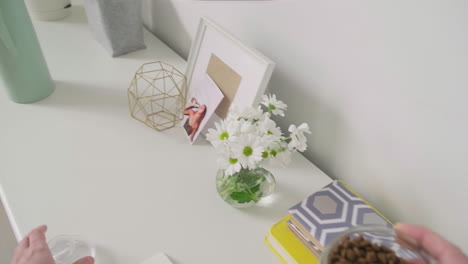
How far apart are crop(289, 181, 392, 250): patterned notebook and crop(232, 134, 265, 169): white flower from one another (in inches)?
4.3

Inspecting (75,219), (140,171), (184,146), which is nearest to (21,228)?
(75,219)

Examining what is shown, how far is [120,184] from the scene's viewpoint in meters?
0.68

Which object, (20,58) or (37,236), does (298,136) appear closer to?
(37,236)

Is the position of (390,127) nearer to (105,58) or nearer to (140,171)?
(140,171)

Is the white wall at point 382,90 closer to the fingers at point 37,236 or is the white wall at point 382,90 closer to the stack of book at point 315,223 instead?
the stack of book at point 315,223

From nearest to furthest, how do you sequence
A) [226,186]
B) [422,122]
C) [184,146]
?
[422,122] < [226,186] < [184,146]

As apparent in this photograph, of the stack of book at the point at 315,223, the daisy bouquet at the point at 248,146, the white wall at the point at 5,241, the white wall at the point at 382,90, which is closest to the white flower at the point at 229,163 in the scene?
the daisy bouquet at the point at 248,146

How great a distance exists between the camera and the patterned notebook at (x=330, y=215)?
1.82 feet

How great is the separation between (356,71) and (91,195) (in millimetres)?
515

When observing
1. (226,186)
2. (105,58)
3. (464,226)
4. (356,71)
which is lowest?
(105,58)

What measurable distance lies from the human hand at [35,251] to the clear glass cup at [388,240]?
39 centimetres

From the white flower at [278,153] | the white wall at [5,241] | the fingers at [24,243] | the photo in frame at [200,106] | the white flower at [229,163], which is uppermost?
the white flower at [278,153]

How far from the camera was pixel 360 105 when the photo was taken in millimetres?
619

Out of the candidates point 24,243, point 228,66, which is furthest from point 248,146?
point 24,243
